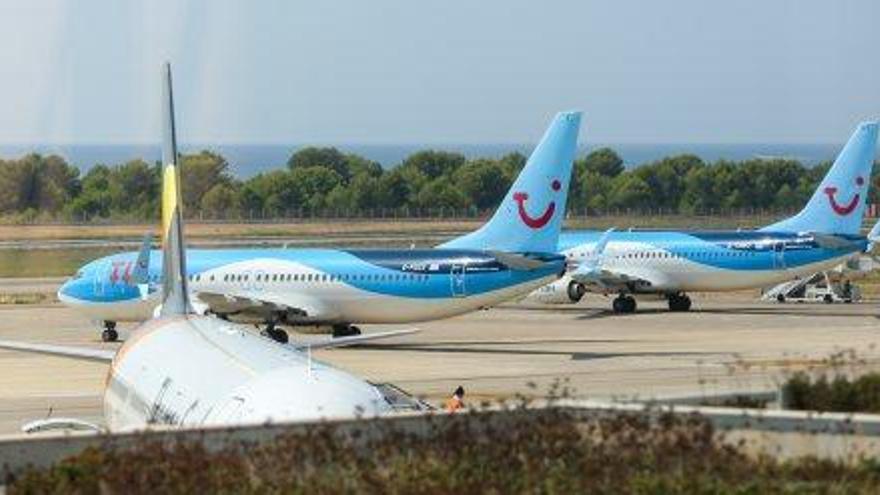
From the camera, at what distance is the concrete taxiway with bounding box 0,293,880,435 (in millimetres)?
58434

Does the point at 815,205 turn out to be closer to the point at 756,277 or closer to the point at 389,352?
the point at 756,277

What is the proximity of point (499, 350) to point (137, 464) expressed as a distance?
55256 millimetres

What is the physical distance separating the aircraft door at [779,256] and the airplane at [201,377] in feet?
190

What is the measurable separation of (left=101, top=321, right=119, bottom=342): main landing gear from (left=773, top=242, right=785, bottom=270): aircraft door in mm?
33293

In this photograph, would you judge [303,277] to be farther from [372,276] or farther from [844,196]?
[844,196]

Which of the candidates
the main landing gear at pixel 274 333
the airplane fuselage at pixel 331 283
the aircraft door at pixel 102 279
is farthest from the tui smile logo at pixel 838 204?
the aircraft door at pixel 102 279

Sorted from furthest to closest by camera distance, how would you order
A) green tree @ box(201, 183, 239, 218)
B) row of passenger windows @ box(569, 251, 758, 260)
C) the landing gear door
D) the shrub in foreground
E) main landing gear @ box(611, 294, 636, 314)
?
green tree @ box(201, 183, 239, 218) → main landing gear @ box(611, 294, 636, 314) → row of passenger windows @ box(569, 251, 758, 260) → the landing gear door → the shrub in foreground

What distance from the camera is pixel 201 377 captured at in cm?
3180

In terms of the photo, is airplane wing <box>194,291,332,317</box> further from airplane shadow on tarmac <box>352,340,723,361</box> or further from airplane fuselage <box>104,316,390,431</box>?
airplane fuselage <box>104,316,390,431</box>

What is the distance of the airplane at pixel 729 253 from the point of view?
9869cm

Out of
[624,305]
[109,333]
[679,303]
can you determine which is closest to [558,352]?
[109,333]

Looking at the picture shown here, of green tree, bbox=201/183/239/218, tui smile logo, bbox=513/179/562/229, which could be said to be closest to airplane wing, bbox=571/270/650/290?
tui smile logo, bbox=513/179/562/229

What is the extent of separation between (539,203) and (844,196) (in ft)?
97.9

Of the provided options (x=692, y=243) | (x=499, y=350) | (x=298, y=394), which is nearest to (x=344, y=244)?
(x=692, y=243)
